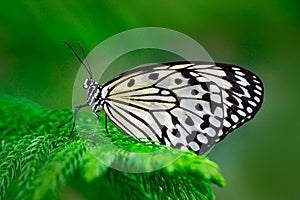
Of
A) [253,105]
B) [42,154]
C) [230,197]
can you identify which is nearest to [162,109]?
[253,105]

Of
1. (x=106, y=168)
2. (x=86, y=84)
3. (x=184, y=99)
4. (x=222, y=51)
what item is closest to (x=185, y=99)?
(x=184, y=99)

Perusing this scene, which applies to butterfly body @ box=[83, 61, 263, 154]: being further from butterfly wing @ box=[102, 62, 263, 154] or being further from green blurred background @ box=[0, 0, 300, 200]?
green blurred background @ box=[0, 0, 300, 200]

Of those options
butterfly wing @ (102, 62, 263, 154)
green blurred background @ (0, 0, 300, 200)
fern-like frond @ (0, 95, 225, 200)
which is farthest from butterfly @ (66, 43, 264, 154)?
green blurred background @ (0, 0, 300, 200)

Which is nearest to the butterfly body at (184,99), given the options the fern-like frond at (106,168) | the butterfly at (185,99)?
the butterfly at (185,99)

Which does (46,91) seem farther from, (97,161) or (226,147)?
(97,161)

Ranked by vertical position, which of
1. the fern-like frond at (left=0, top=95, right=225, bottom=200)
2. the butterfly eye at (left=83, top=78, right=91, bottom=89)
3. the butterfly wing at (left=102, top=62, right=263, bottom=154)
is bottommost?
the fern-like frond at (left=0, top=95, right=225, bottom=200)

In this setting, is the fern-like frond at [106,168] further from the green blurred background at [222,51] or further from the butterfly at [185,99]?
the green blurred background at [222,51]

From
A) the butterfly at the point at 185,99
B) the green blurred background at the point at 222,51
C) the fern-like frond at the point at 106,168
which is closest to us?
the fern-like frond at the point at 106,168

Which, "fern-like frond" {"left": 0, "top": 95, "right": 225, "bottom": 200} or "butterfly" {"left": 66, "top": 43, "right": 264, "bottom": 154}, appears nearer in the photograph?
"fern-like frond" {"left": 0, "top": 95, "right": 225, "bottom": 200}
